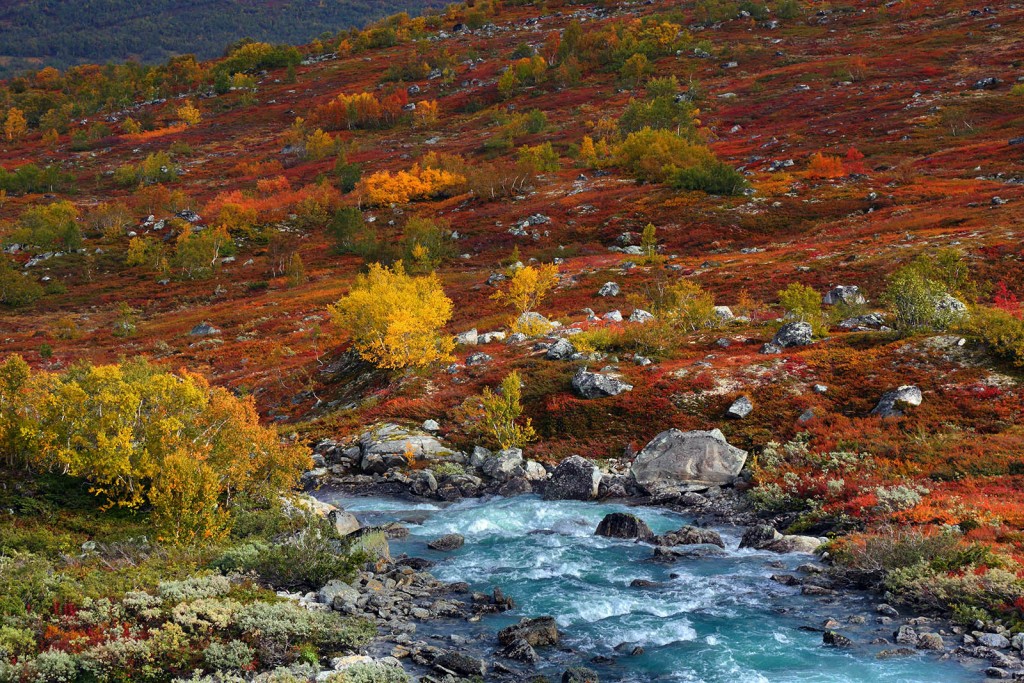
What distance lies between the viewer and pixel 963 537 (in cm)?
1955

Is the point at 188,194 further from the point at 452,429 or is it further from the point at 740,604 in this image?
the point at 740,604

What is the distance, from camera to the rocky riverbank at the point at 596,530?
15508 millimetres

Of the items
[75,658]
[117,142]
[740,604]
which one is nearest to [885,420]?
[740,604]

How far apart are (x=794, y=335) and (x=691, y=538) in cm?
1812

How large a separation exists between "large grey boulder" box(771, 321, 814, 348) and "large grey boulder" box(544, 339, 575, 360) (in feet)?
34.6

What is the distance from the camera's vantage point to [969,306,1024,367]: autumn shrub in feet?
96.8

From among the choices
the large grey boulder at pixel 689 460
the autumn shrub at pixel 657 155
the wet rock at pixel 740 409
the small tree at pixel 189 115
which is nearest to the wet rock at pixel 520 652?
the large grey boulder at pixel 689 460

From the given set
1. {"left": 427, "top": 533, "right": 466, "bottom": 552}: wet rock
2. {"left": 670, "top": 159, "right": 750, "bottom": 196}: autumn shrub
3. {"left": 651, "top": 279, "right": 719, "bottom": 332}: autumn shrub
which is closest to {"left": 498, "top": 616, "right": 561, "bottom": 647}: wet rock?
{"left": 427, "top": 533, "right": 466, "bottom": 552}: wet rock

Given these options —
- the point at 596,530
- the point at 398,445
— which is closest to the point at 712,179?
the point at 398,445

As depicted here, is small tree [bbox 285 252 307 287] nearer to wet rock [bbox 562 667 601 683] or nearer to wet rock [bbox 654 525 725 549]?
wet rock [bbox 654 525 725 549]

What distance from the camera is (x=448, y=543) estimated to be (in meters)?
23.4

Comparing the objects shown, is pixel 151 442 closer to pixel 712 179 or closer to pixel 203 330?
pixel 203 330

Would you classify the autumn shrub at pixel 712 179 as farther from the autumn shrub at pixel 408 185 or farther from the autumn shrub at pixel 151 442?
the autumn shrub at pixel 151 442

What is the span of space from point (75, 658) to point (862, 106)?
5139 inches
